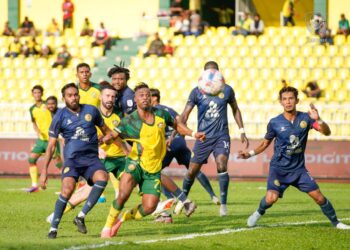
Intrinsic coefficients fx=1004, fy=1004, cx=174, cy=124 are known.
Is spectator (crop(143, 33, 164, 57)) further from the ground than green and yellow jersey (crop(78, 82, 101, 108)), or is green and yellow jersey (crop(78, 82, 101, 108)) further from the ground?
spectator (crop(143, 33, 164, 57))

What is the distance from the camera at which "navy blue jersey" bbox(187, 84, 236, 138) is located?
1642 cm

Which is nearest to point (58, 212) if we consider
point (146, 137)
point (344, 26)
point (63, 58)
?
point (146, 137)

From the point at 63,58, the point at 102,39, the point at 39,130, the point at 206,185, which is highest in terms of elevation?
the point at 102,39

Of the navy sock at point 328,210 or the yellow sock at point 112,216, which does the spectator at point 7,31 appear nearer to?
the navy sock at point 328,210

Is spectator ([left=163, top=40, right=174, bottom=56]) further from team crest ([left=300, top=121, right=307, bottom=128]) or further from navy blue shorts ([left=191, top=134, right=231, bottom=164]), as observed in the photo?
team crest ([left=300, top=121, right=307, bottom=128])

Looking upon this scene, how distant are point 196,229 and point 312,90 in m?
17.1

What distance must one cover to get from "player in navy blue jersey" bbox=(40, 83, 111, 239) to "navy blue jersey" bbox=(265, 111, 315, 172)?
233 centimetres

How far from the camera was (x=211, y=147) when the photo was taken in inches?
646

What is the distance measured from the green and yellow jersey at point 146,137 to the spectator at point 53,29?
2488 centimetres

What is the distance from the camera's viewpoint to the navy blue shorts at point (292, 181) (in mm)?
13500

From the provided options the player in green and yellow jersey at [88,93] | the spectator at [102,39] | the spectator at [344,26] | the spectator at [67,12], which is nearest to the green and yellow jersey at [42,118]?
the player in green and yellow jersey at [88,93]

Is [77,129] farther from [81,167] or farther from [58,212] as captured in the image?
[58,212]

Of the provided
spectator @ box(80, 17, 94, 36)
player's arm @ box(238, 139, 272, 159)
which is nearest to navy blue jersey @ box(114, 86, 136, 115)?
player's arm @ box(238, 139, 272, 159)

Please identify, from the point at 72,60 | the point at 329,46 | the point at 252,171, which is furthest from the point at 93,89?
the point at 72,60
